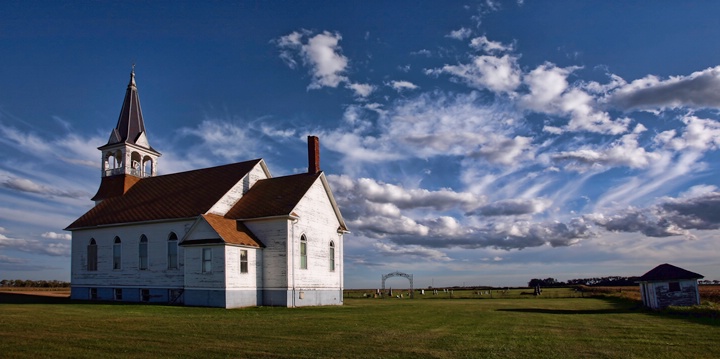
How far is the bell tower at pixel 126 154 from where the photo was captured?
4697cm

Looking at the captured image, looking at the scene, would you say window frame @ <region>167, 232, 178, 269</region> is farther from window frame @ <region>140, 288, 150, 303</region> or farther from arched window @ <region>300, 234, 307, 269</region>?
arched window @ <region>300, 234, 307, 269</region>

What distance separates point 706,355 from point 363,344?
902 cm

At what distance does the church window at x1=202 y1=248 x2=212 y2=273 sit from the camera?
34.2 metres

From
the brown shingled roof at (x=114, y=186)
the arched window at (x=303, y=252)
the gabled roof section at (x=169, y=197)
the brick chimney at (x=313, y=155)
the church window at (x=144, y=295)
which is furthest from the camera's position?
the brown shingled roof at (x=114, y=186)

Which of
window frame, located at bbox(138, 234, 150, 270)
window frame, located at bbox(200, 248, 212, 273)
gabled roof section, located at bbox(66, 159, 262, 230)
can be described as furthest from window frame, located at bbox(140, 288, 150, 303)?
window frame, located at bbox(200, 248, 212, 273)

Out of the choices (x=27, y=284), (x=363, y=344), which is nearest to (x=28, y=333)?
(x=363, y=344)

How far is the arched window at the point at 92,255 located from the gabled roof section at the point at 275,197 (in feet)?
38.3

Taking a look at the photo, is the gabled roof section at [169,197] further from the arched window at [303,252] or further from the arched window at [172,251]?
the arched window at [303,252]

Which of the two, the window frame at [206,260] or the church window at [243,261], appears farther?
the church window at [243,261]

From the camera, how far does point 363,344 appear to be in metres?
16.1

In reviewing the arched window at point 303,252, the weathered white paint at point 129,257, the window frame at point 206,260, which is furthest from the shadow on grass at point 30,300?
the arched window at point 303,252

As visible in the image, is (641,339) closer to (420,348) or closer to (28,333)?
(420,348)

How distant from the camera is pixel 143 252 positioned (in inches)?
1558

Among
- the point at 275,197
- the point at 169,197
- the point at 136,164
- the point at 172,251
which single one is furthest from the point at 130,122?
the point at 275,197
